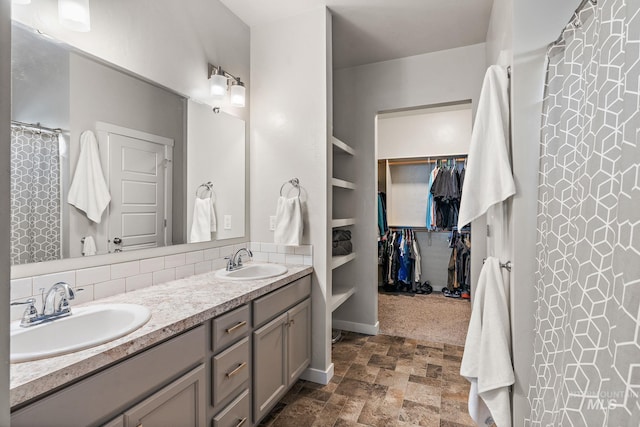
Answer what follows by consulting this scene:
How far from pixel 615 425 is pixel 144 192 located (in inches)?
81.3

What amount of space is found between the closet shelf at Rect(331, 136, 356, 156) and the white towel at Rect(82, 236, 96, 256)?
1.72 meters

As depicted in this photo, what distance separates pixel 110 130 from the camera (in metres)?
1.57

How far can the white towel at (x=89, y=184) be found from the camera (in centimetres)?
142

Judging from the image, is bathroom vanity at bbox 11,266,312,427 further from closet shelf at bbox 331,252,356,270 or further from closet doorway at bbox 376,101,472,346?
closet doorway at bbox 376,101,472,346

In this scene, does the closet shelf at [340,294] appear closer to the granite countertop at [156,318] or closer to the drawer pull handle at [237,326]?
Answer: the granite countertop at [156,318]

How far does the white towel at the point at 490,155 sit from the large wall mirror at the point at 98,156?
1653mm

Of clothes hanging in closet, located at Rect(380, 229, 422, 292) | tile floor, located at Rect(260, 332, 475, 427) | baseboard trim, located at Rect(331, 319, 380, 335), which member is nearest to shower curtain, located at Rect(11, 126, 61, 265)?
tile floor, located at Rect(260, 332, 475, 427)

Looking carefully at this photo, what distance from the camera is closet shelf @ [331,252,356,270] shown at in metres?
2.67

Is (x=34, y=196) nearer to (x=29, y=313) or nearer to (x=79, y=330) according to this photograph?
(x=29, y=313)

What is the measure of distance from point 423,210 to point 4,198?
5027 millimetres

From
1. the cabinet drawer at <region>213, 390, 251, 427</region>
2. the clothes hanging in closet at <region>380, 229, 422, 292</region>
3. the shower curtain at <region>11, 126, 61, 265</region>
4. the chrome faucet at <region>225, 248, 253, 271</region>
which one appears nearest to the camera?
the shower curtain at <region>11, 126, 61, 265</region>


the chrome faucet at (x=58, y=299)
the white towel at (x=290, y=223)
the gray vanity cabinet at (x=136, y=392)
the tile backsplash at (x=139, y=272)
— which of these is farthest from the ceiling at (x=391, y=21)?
the gray vanity cabinet at (x=136, y=392)

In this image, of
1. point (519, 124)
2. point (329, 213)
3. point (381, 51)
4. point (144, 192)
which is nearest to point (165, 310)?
point (144, 192)

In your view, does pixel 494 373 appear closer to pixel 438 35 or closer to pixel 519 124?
pixel 519 124
